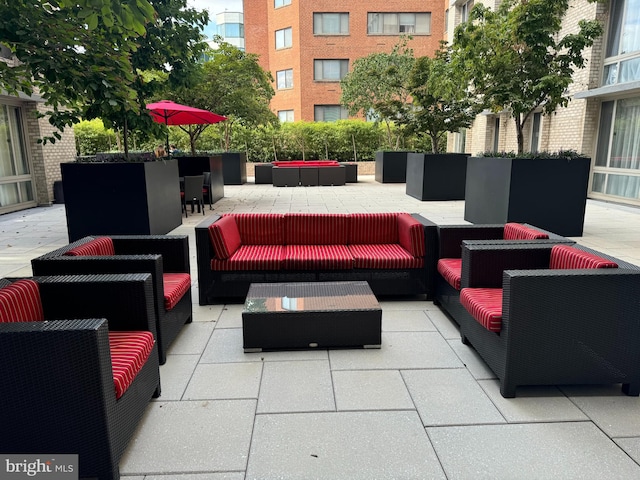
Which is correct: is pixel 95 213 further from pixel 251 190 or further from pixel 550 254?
pixel 251 190

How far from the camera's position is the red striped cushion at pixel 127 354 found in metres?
2.38

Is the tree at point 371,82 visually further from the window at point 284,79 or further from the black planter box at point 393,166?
the window at point 284,79

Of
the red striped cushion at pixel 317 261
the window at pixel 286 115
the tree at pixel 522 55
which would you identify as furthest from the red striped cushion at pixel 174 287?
the window at pixel 286 115

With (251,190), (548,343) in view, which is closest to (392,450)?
(548,343)

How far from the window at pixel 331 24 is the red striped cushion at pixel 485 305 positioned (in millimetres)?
28868

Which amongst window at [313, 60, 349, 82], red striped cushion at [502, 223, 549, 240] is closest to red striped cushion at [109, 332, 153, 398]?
red striped cushion at [502, 223, 549, 240]

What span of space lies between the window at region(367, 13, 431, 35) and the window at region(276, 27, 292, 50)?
197 inches

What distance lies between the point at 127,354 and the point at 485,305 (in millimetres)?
2304

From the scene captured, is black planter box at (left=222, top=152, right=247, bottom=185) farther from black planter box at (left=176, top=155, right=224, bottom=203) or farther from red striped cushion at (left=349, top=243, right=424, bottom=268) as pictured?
red striped cushion at (left=349, top=243, right=424, bottom=268)

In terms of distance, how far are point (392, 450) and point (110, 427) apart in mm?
1382

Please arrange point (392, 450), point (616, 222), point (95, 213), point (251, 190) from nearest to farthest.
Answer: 1. point (392, 450)
2. point (95, 213)
3. point (616, 222)
4. point (251, 190)

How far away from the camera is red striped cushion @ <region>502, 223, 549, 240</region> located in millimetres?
4059

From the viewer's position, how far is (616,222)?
30.3 ft

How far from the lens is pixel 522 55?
7969 mm
